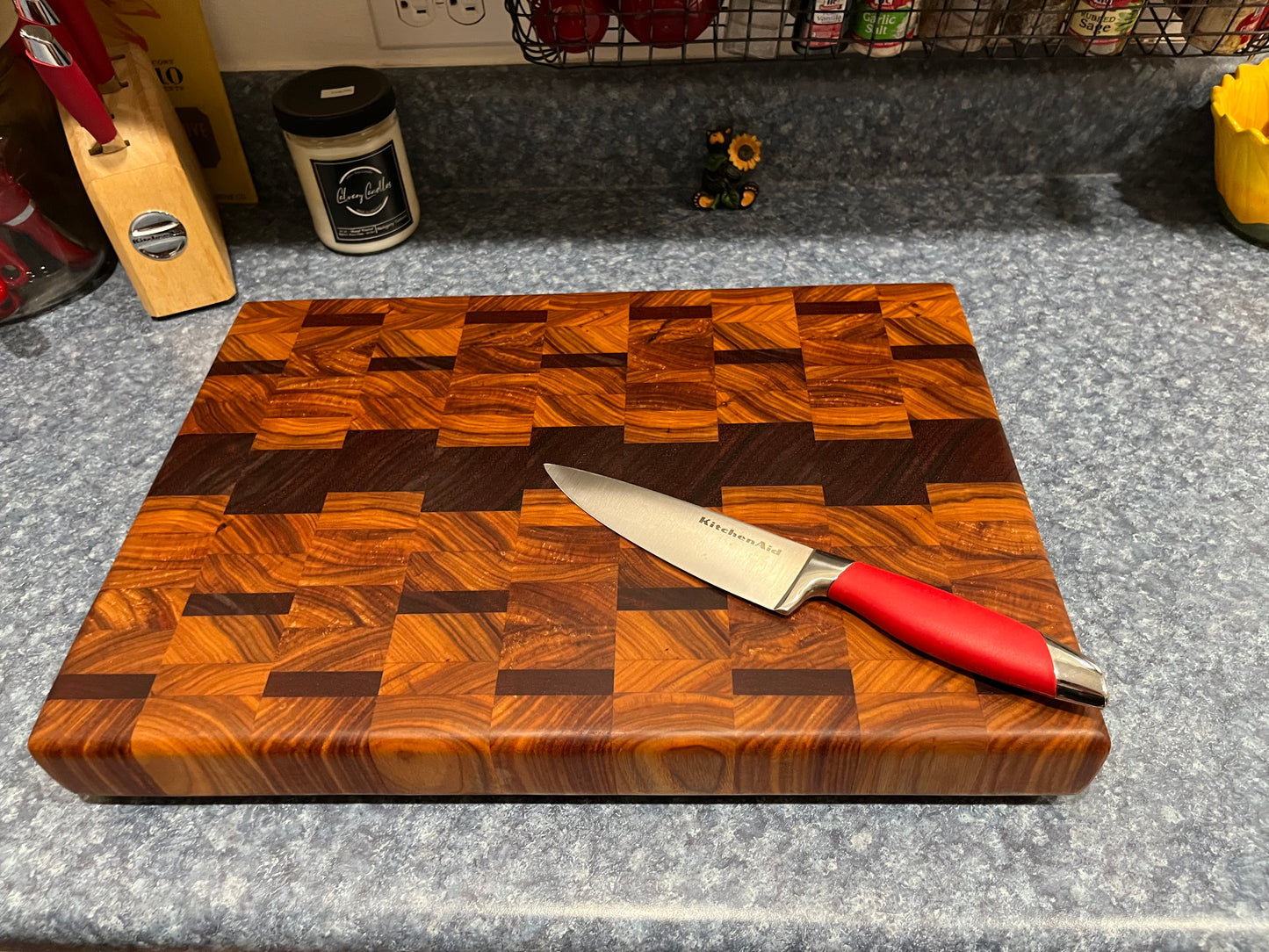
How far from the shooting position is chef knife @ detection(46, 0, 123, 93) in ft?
2.27

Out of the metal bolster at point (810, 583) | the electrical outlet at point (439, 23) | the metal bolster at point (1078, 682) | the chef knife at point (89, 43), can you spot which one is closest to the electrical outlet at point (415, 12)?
the electrical outlet at point (439, 23)

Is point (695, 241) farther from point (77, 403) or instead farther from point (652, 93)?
point (77, 403)

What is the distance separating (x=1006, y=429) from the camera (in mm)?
703

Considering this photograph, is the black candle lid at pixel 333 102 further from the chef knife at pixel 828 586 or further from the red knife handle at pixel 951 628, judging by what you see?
the red knife handle at pixel 951 628

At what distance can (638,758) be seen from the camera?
50cm

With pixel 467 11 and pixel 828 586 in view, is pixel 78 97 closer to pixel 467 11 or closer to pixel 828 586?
pixel 467 11

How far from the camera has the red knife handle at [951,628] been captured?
0.48m

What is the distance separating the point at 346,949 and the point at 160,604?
24cm

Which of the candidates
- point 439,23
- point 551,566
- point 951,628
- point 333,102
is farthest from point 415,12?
point 951,628

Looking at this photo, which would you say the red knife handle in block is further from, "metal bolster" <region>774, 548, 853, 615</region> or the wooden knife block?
the wooden knife block

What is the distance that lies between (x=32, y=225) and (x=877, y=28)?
30.1 inches

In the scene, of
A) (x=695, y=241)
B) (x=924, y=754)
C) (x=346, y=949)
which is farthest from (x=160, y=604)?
(x=695, y=241)

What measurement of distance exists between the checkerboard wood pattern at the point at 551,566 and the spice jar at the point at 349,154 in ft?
Answer: 0.46

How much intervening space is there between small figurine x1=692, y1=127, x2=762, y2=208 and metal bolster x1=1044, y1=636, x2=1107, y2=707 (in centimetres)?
59
